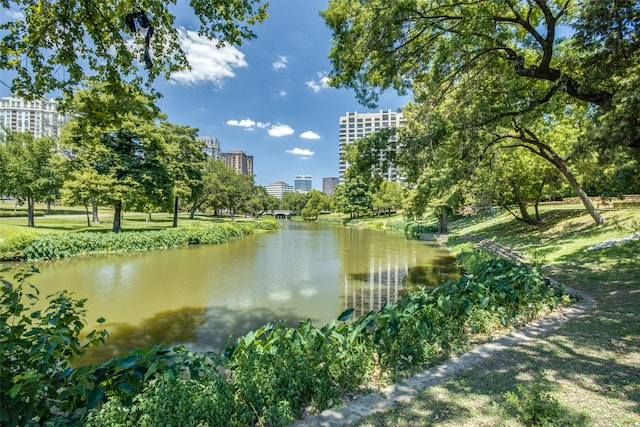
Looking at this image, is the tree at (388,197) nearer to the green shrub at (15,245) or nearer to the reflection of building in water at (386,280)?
the reflection of building in water at (386,280)

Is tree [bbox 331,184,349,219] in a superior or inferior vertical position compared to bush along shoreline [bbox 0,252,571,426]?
superior

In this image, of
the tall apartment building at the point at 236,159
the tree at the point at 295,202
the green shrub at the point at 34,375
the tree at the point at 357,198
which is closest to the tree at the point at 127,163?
the green shrub at the point at 34,375

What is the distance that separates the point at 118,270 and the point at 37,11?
9.34 m

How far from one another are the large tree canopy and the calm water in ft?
18.4

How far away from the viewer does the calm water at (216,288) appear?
611 cm

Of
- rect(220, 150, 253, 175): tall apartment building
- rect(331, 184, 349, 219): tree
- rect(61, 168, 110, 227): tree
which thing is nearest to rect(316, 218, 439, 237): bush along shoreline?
rect(331, 184, 349, 219): tree

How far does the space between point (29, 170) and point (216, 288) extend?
20703 mm

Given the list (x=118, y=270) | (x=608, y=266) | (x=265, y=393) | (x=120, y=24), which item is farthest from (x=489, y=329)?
(x=118, y=270)

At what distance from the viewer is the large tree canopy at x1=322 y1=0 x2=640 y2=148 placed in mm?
5055

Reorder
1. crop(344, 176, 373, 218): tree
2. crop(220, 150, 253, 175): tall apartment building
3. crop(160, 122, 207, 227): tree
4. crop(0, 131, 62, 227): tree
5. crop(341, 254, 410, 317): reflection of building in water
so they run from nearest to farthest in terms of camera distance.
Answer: crop(341, 254, 410, 317): reflection of building in water
crop(0, 131, 62, 227): tree
crop(160, 122, 207, 227): tree
crop(344, 176, 373, 218): tree
crop(220, 150, 253, 175): tall apartment building

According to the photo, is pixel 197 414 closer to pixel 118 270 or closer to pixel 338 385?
pixel 338 385

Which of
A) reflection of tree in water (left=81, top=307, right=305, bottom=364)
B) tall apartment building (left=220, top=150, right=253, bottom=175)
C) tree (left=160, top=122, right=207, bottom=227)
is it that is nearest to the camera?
reflection of tree in water (left=81, top=307, right=305, bottom=364)

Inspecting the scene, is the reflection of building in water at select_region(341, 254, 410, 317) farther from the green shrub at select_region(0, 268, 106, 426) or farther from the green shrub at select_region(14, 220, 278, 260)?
the green shrub at select_region(14, 220, 278, 260)

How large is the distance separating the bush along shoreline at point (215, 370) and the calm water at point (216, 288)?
9.17ft
